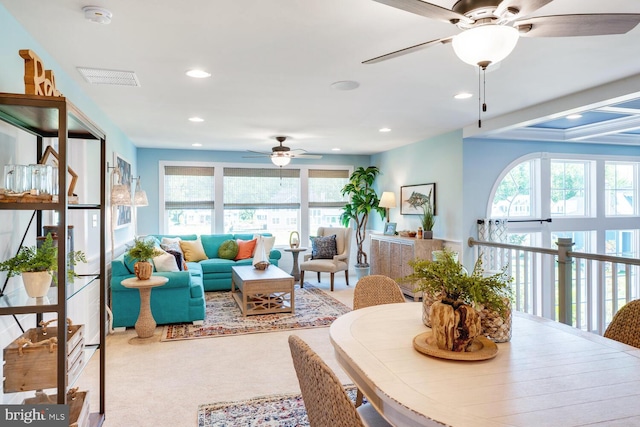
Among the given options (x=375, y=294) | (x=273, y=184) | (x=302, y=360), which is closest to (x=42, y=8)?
(x=302, y=360)

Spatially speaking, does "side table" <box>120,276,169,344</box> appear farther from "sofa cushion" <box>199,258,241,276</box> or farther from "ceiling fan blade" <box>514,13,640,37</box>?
"ceiling fan blade" <box>514,13,640,37</box>

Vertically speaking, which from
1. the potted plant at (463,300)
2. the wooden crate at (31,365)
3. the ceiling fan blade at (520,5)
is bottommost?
the wooden crate at (31,365)

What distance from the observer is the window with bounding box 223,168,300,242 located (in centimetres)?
768

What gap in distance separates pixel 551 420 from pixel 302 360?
689mm

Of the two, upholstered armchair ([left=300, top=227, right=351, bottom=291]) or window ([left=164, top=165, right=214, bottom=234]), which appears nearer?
upholstered armchair ([left=300, top=227, right=351, bottom=291])

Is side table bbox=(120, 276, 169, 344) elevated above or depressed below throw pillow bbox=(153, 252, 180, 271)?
below

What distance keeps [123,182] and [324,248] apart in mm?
3320

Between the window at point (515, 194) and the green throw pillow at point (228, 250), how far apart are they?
4.10m

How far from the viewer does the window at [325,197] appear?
8.13 meters

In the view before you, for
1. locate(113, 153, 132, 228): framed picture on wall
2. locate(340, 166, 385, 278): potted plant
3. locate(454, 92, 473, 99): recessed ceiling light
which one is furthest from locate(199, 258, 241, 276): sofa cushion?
locate(454, 92, 473, 99): recessed ceiling light

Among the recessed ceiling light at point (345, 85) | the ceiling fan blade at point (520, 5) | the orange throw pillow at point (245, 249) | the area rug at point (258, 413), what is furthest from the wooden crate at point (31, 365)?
the orange throw pillow at point (245, 249)

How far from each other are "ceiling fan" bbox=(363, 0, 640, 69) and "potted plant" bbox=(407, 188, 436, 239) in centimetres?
427

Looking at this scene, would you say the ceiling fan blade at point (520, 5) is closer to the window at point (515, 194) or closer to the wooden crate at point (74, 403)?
the wooden crate at point (74, 403)

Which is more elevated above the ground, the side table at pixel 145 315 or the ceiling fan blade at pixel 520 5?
the ceiling fan blade at pixel 520 5
